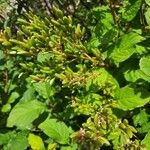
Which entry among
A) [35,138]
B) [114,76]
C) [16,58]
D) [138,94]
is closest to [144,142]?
[138,94]

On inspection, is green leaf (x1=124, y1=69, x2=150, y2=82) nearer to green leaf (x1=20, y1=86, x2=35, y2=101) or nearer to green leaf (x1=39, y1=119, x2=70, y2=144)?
green leaf (x1=39, y1=119, x2=70, y2=144)

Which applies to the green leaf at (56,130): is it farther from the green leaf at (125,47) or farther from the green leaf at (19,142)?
the green leaf at (125,47)

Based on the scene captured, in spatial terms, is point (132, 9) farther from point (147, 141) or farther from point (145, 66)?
point (147, 141)

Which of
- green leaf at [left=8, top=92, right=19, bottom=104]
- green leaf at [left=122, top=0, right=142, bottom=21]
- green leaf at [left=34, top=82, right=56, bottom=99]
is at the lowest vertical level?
green leaf at [left=34, top=82, right=56, bottom=99]

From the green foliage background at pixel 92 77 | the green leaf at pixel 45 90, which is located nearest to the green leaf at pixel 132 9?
the green foliage background at pixel 92 77

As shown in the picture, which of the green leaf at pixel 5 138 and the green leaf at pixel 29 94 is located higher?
the green leaf at pixel 29 94

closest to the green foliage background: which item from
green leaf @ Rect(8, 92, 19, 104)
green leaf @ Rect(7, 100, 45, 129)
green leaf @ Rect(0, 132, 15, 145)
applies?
green leaf @ Rect(7, 100, 45, 129)
